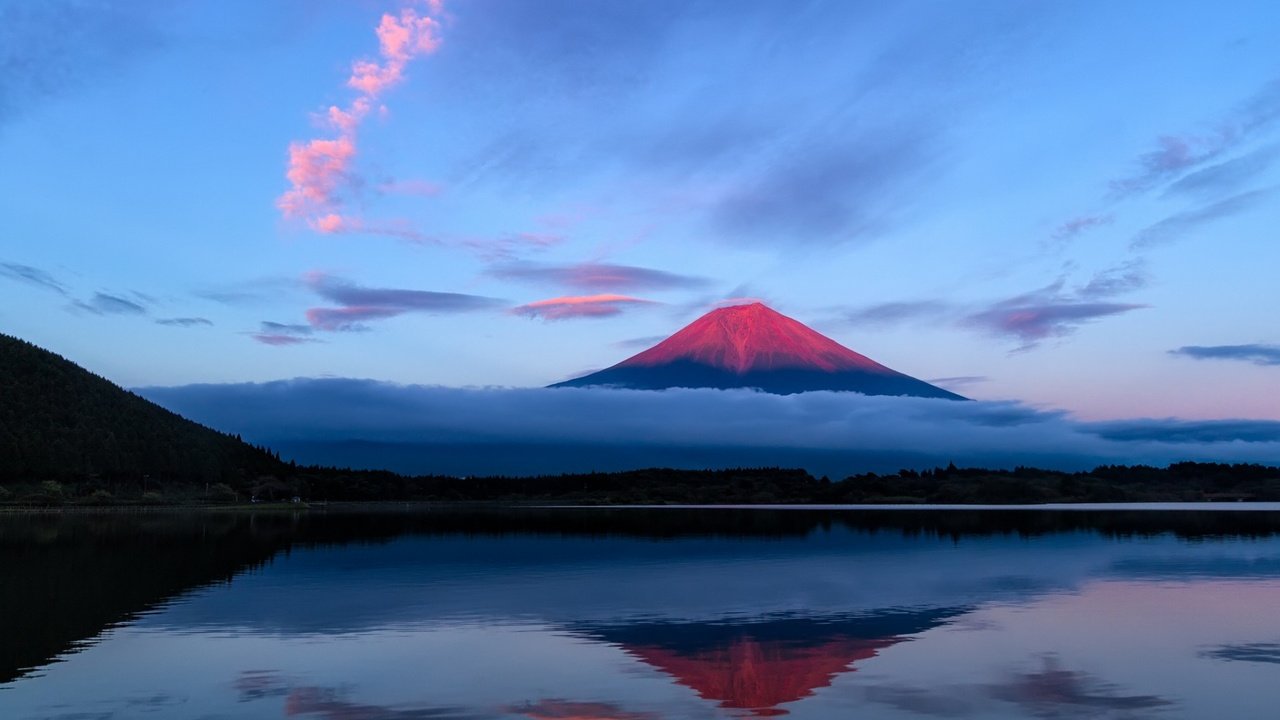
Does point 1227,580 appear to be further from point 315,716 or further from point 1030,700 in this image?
point 315,716

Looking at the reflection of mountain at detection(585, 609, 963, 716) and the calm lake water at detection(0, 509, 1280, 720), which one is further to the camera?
the reflection of mountain at detection(585, 609, 963, 716)

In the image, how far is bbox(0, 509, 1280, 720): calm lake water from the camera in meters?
22.3

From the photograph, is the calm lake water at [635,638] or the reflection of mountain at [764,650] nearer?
the calm lake water at [635,638]

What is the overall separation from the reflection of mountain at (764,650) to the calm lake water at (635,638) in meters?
0.13

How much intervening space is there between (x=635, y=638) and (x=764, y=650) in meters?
4.74

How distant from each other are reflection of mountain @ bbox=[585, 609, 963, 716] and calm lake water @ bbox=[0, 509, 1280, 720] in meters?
0.13

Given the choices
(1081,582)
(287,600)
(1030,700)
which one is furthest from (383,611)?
(1081,582)

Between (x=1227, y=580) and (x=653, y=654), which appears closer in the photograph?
(x=653, y=654)

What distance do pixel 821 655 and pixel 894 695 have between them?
17.9 ft

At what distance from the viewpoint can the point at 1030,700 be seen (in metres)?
22.5

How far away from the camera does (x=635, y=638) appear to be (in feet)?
104

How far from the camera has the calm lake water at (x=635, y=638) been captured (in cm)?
2233

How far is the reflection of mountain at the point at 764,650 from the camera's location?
923 inches

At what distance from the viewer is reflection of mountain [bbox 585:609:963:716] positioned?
23.4 meters
